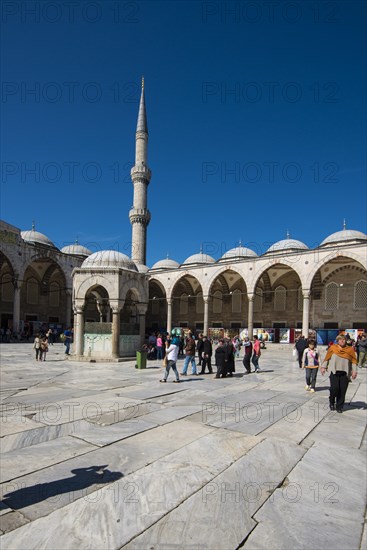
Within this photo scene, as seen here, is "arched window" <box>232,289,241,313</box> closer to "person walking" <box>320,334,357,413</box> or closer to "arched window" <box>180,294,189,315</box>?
"arched window" <box>180,294,189,315</box>

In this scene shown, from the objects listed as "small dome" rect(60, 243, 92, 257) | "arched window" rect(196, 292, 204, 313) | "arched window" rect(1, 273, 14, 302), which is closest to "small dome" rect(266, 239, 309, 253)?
"arched window" rect(196, 292, 204, 313)

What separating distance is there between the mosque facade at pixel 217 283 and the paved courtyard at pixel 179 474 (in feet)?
41.9

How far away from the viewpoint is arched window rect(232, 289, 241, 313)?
3503 cm

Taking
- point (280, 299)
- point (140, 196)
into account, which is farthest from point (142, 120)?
point (280, 299)

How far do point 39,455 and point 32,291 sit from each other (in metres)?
31.5

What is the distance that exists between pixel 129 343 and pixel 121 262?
11.2ft

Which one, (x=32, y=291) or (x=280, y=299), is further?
(x=32, y=291)

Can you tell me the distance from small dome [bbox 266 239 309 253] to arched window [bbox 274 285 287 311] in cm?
359

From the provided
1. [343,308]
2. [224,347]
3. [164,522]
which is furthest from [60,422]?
[343,308]

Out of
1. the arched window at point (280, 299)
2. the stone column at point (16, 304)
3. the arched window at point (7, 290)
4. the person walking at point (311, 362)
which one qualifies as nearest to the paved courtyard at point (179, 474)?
the person walking at point (311, 362)

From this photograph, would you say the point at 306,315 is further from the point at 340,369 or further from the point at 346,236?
the point at 340,369

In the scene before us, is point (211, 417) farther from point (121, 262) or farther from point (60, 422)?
point (121, 262)

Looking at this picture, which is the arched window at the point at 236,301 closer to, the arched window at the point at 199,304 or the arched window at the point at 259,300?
the arched window at the point at 259,300

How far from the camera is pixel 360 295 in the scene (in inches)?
1111
